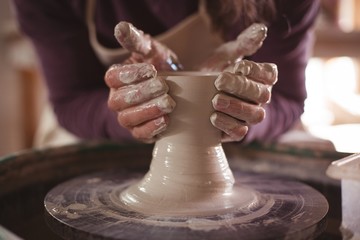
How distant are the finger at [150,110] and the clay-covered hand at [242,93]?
0.27ft

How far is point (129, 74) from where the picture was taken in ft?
2.73

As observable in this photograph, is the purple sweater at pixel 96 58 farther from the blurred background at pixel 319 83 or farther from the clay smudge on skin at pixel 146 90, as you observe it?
the blurred background at pixel 319 83

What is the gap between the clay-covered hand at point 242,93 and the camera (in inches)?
31.9

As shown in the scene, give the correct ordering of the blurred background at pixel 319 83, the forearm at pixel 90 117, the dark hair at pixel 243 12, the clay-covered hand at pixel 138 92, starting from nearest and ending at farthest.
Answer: the clay-covered hand at pixel 138 92 < the dark hair at pixel 243 12 < the forearm at pixel 90 117 < the blurred background at pixel 319 83

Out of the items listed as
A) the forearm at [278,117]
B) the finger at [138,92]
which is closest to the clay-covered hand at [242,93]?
the finger at [138,92]

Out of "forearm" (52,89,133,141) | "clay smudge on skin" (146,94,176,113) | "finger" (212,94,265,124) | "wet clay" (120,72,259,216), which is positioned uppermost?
"clay smudge on skin" (146,94,176,113)

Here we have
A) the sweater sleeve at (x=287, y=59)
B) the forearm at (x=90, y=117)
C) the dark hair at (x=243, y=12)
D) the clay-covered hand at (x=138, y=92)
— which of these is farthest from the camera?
the forearm at (x=90, y=117)

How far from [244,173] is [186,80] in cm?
37

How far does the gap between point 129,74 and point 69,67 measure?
774mm

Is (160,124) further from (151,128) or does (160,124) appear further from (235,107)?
(235,107)

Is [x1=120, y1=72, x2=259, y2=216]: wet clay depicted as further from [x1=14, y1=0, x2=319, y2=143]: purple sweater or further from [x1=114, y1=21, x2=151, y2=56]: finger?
[x1=14, y1=0, x2=319, y2=143]: purple sweater

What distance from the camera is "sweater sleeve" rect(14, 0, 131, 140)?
1.46m

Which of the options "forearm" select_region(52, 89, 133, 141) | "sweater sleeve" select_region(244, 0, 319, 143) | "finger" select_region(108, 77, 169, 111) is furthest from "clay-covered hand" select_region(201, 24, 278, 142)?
"forearm" select_region(52, 89, 133, 141)

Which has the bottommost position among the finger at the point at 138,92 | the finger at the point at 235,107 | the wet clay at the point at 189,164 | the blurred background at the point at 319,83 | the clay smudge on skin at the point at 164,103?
the blurred background at the point at 319,83
